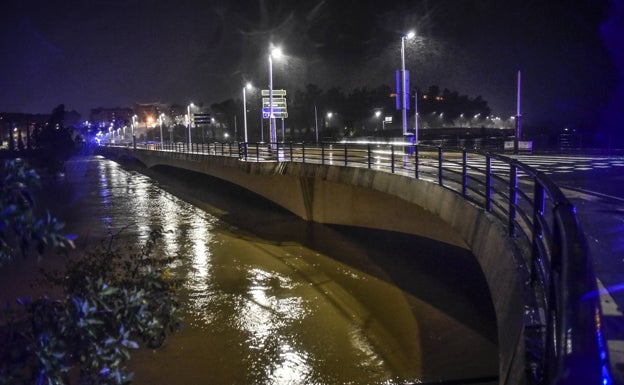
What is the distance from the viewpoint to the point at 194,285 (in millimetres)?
17312

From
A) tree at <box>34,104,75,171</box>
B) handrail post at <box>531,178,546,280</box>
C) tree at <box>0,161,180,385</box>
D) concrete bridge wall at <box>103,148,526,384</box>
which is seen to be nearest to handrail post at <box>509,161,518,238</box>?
concrete bridge wall at <box>103,148,526,384</box>

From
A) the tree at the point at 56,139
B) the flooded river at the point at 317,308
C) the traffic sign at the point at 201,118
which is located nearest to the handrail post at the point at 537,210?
the flooded river at the point at 317,308

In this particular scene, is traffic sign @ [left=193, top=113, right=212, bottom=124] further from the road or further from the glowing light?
the road

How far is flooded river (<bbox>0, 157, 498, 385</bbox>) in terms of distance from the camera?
11.0m

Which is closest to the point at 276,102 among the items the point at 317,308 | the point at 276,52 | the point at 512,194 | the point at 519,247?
Result: the point at 276,52

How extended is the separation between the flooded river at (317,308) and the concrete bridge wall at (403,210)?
2.87 ft

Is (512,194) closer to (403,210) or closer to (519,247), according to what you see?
(519,247)

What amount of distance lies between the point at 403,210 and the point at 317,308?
7.98 m

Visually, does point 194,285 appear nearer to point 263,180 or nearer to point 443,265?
point 443,265

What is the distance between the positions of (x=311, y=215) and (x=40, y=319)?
25.0 meters

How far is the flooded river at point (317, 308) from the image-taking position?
1102cm

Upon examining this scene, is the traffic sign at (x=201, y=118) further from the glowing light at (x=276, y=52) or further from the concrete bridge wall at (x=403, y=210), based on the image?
the glowing light at (x=276, y=52)

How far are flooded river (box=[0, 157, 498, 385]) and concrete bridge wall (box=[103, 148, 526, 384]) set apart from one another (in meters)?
0.87

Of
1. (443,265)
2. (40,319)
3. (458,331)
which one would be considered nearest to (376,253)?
(443,265)
